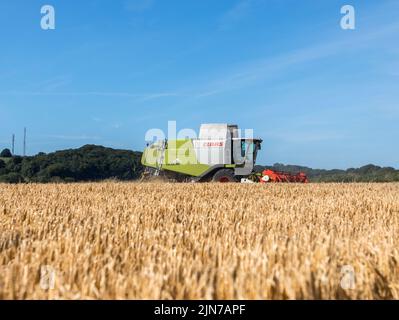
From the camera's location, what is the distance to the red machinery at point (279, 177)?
65.2ft

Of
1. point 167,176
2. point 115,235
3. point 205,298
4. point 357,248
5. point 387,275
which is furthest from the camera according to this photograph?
point 167,176

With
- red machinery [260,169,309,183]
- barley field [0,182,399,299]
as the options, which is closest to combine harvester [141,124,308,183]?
red machinery [260,169,309,183]

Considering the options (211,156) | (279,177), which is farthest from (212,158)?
(279,177)

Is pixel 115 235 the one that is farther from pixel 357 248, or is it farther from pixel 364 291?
pixel 364 291

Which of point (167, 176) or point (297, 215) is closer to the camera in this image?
point (297, 215)

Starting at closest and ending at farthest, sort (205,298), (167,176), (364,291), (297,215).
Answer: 1. (205,298)
2. (364,291)
3. (297,215)
4. (167,176)

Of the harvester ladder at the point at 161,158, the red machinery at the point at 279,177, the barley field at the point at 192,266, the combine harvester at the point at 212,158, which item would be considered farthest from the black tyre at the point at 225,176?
the barley field at the point at 192,266

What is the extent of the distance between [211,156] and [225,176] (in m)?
1.17

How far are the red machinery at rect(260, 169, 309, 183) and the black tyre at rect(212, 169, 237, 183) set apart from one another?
4.69 feet

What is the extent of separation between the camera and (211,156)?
70.2 ft
